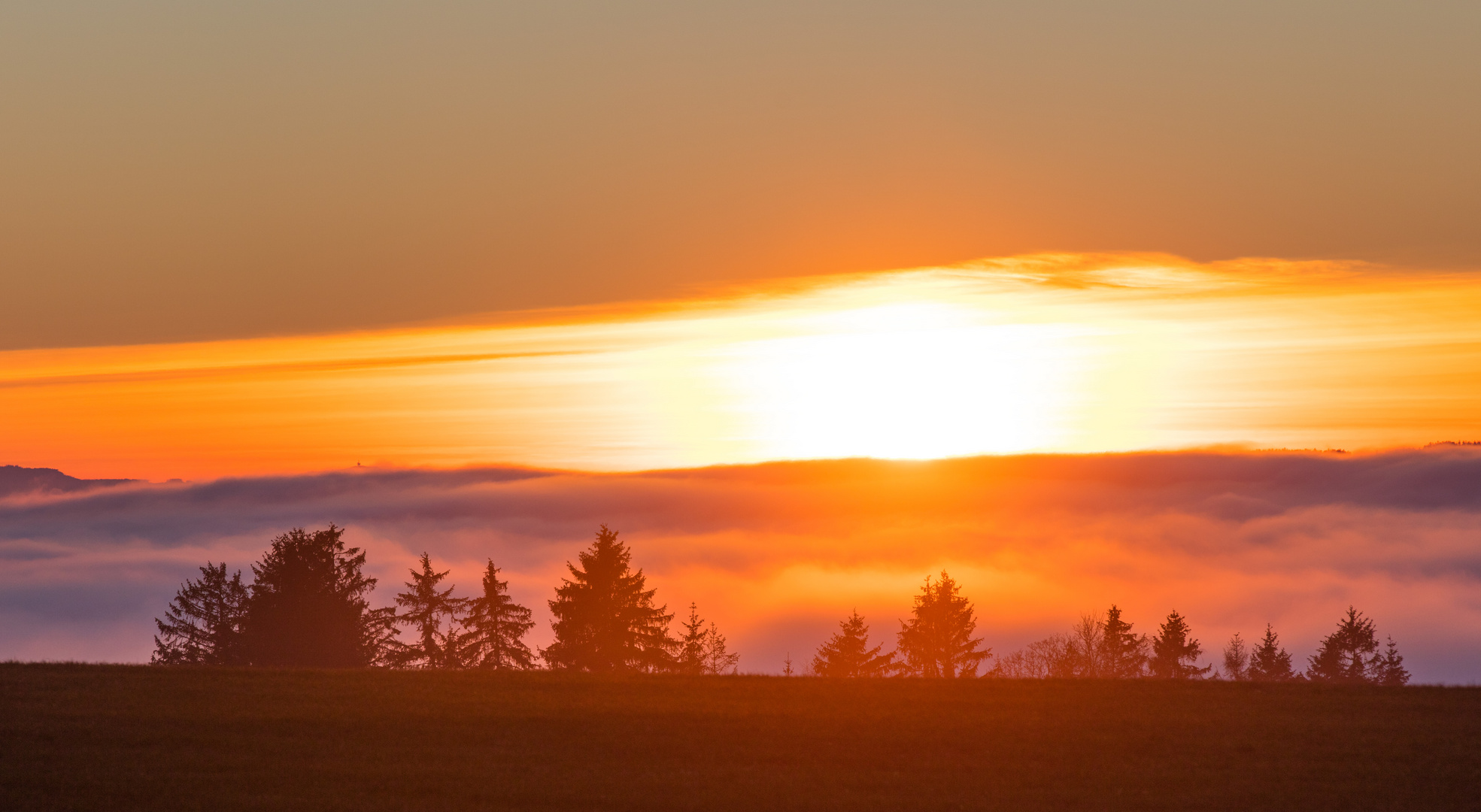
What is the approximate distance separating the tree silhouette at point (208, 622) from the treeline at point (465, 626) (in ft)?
0.26

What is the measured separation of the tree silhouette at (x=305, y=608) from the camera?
5725 centimetres

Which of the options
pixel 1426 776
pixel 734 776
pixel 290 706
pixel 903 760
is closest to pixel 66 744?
pixel 290 706

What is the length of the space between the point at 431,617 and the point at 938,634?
30325 mm

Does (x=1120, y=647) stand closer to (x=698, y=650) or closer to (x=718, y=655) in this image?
(x=698, y=650)

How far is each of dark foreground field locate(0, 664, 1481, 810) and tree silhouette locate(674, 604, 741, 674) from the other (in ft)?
93.6

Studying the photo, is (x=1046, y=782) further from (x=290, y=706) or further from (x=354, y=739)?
(x=290, y=706)

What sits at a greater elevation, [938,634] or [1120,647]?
[938,634]

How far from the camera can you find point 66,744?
24.1 metres

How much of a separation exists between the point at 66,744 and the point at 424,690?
864 centimetres

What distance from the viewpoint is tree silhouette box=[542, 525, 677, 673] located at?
6178cm

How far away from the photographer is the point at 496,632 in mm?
67500

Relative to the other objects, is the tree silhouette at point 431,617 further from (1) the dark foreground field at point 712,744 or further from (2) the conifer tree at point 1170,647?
(2) the conifer tree at point 1170,647

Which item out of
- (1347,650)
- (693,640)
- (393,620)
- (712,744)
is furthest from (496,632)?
(1347,650)

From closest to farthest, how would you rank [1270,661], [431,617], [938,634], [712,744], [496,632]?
1. [712,744]
2. [496,632]
3. [431,617]
4. [938,634]
5. [1270,661]
